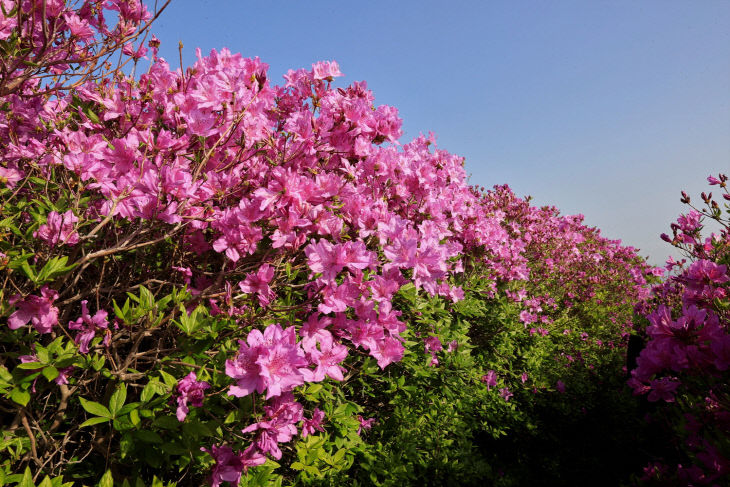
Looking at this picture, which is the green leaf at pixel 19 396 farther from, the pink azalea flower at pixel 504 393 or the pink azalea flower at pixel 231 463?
the pink azalea flower at pixel 504 393

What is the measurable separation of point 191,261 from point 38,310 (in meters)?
0.80

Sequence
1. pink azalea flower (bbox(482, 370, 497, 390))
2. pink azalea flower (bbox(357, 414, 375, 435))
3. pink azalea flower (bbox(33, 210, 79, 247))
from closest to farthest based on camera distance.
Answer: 1. pink azalea flower (bbox(33, 210, 79, 247))
2. pink azalea flower (bbox(357, 414, 375, 435))
3. pink azalea flower (bbox(482, 370, 497, 390))

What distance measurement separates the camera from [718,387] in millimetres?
1872

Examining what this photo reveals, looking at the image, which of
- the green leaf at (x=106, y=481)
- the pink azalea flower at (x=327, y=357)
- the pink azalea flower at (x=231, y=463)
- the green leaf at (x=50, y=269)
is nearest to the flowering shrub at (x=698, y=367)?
the pink azalea flower at (x=327, y=357)

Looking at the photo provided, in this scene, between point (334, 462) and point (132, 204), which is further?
point (334, 462)

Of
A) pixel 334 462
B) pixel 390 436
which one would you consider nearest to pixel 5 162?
pixel 334 462

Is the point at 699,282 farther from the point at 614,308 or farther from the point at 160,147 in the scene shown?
the point at 614,308

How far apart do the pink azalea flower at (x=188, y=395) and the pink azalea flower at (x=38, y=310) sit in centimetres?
64

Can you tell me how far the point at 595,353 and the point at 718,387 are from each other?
6111mm

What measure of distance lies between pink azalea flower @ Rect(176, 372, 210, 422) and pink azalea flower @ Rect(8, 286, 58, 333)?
644 millimetres

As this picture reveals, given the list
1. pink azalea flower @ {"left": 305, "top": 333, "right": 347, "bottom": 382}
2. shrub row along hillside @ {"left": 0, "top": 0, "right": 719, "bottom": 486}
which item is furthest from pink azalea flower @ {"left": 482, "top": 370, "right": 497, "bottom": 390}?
pink azalea flower @ {"left": 305, "top": 333, "right": 347, "bottom": 382}

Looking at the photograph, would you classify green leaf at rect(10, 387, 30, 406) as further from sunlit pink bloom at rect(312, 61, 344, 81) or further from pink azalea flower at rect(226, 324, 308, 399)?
sunlit pink bloom at rect(312, 61, 344, 81)

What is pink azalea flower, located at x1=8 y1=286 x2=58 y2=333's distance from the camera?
5.16ft

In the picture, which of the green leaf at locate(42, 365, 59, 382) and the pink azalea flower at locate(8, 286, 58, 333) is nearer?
the green leaf at locate(42, 365, 59, 382)
